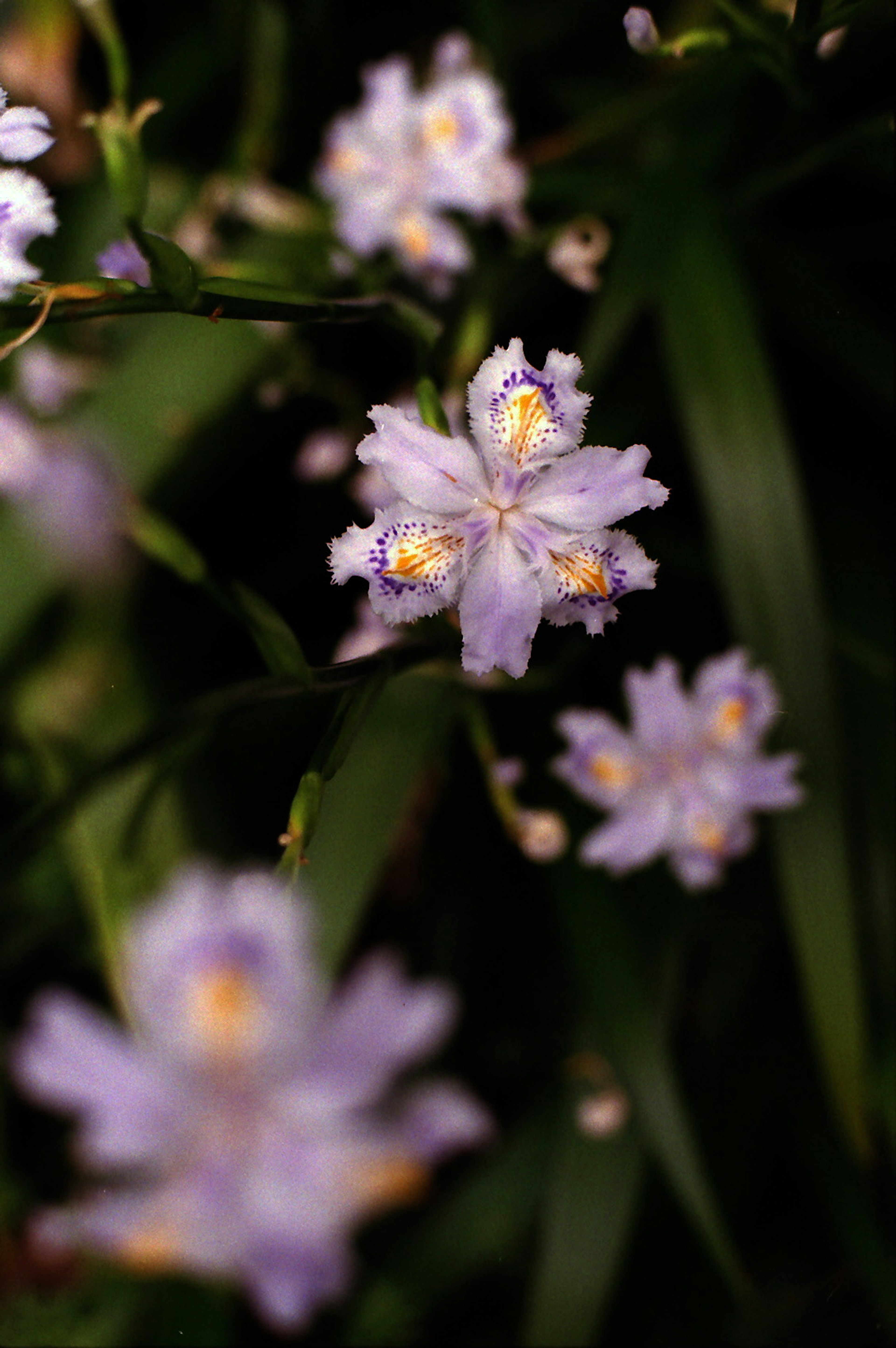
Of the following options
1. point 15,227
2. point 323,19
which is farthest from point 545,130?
point 15,227

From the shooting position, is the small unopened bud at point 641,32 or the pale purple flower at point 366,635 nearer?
the small unopened bud at point 641,32

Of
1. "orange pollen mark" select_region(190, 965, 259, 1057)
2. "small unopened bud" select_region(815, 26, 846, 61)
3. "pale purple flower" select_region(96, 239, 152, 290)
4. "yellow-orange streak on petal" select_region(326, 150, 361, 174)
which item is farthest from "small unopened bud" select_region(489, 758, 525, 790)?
"yellow-orange streak on petal" select_region(326, 150, 361, 174)

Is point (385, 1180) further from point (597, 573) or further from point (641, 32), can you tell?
point (641, 32)

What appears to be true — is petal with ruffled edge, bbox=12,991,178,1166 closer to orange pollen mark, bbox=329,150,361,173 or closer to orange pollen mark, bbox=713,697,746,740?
orange pollen mark, bbox=713,697,746,740

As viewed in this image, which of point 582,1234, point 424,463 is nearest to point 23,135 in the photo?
point 424,463

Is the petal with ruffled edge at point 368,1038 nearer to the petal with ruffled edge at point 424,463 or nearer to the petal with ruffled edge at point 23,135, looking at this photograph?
the petal with ruffled edge at point 424,463

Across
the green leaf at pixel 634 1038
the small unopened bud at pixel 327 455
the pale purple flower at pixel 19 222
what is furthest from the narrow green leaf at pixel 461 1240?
the pale purple flower at pixel 19 222

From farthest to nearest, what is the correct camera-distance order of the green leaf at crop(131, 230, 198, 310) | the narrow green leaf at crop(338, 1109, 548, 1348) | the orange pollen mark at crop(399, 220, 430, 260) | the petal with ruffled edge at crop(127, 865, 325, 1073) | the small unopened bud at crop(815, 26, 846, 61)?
the narrow green leaf at crop(338, 1109, 548, 1348)
the orange pollen mark at crop(399, 220, 430, 260)
the small unopened bud at crop(815, 26, 846, 61)
the petal with ruffled edge at crop(127, 865, 325, 1073)
the green leaf at crop(131, 230, 198, 310)
